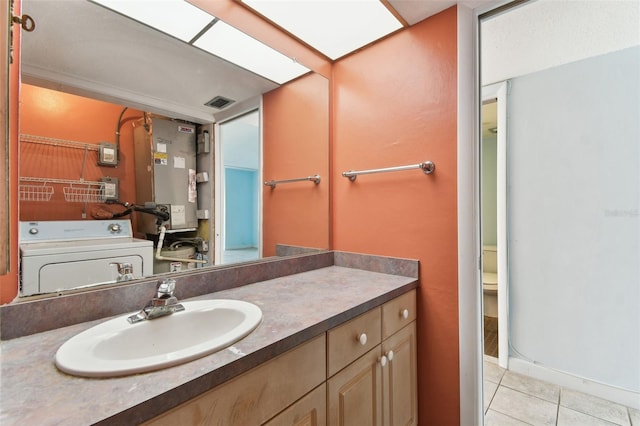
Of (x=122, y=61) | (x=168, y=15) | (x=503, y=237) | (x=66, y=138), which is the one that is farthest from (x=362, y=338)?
(x=503, y=237)

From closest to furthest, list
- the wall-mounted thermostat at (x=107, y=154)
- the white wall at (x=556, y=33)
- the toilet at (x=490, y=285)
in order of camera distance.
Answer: the wall-mounted thermostat at (x=107, y=154)
the white wall at (x=556, y=33)
the toilet at (x=490, y=285)

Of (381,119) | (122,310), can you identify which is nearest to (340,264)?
(381,119)

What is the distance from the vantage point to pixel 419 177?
135 cm

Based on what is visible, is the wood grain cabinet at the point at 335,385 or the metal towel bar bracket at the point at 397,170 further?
the metal towel bar bracket at the point at 397,170

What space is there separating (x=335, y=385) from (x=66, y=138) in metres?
1.14

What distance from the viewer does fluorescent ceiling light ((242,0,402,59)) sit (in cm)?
131

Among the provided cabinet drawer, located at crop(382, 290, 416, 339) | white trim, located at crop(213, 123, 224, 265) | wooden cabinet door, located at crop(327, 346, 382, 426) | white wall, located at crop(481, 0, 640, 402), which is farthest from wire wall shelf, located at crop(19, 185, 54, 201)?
white wall, located at crop(481, 0, 640, 402)

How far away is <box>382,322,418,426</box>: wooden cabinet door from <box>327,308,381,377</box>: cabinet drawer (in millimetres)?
108

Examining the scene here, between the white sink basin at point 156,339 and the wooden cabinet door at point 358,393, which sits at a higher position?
the white sink basin at point 156,339

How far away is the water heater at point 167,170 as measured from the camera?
1.04m

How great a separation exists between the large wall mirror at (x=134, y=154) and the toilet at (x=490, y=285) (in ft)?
6.25

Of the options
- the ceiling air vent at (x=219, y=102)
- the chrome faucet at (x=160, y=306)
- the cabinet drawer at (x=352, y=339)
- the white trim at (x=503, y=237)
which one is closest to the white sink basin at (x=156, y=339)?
the chrome faucet at (x=160, y=306)

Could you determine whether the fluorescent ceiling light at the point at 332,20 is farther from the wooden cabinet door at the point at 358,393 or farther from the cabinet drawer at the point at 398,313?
the wooden cabinet door at the point at 358,393

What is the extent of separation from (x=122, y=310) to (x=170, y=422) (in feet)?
1.66
